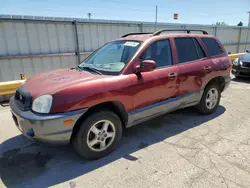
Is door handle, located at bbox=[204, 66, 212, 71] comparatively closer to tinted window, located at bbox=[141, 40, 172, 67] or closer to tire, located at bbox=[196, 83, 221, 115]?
tire, located at bbox=[196, 83, 221, 115]

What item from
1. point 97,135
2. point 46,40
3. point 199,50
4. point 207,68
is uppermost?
point 46,40

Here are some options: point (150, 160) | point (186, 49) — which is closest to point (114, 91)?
point (150, 160)

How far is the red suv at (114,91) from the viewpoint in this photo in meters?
2.55

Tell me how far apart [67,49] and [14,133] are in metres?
4.15

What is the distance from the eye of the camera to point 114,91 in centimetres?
287

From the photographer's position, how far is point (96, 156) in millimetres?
2965

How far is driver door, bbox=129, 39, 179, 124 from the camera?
3182 mm

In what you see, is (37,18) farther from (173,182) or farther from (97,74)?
(173,182)

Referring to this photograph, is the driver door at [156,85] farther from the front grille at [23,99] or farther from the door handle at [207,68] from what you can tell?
the front grille at [23,99]

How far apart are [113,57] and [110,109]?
0.98 meters

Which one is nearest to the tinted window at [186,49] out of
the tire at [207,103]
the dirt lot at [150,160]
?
the tire at [207,103]

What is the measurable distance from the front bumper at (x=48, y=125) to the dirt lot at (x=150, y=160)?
0.51m

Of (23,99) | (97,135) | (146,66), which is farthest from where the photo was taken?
(146,66)

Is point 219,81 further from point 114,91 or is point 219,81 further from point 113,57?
point 114,91
